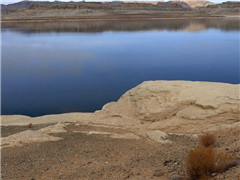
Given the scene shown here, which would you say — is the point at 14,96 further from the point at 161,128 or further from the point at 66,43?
the point at 66,43

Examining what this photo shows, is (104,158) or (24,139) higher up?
(104,158)

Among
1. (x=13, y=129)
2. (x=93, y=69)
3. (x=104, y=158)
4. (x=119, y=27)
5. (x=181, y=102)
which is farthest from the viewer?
(x=119, y=27)

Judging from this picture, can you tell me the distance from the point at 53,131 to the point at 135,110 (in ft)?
8.20

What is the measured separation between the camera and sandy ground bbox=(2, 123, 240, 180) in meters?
5.23

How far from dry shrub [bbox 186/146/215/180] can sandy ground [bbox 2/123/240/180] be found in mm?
194

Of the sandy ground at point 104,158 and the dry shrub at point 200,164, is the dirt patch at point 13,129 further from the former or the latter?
the dry shrub at point 200,164

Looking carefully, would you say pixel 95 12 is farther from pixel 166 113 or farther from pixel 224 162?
pixel 224 162

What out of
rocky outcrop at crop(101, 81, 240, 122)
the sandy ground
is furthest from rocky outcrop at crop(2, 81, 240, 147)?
the sandy ground

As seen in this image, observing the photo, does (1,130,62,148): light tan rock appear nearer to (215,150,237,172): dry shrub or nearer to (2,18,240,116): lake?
(215,150,237,172): dry shrub

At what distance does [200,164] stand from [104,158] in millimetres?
2254

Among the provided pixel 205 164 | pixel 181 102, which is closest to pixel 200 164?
pixel 205 164

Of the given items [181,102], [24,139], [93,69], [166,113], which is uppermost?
[181,102]

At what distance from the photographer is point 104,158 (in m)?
6.11

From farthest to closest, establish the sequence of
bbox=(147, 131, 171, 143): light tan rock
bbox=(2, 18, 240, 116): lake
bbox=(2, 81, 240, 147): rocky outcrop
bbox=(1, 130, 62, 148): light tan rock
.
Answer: bbox=(2, 18, 240, 116): lake → bbox=(2, 81, 240, 147): rocky outcrop → bbox=(1, 130, 62, 148): light tan rock → bbox=(147, 131, 171, 143): light tan rock
